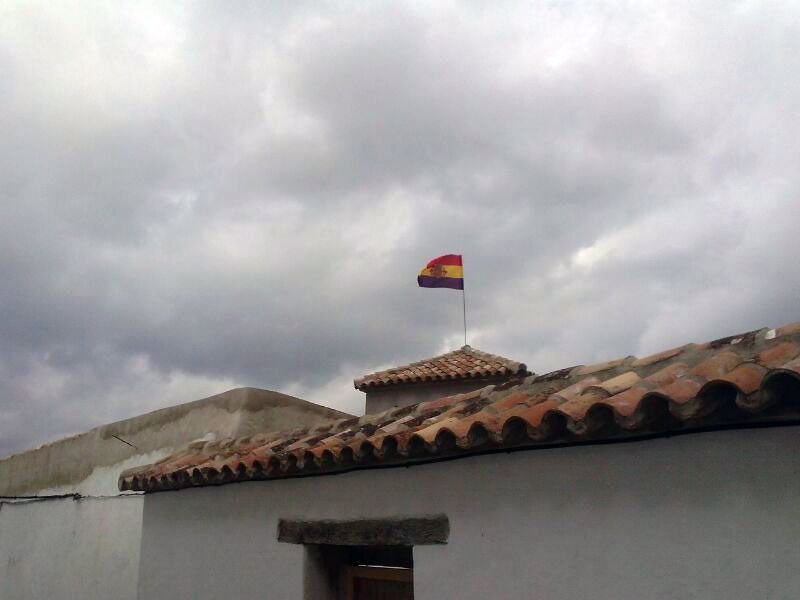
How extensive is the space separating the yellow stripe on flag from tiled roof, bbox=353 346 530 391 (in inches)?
68.8

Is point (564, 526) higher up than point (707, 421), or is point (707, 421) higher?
point (707, 421)

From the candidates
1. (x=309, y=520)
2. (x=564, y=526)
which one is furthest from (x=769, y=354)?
(x=309, y=520)

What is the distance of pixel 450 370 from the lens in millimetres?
13508

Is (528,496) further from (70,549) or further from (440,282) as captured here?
(440,282)

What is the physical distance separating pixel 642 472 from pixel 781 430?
2.32ft

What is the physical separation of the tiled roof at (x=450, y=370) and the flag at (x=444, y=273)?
1581 millimetres

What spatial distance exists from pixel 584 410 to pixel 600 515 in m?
0.60

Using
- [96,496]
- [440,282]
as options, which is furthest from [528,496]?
[440,282]

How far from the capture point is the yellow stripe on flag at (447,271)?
1510 centimetres

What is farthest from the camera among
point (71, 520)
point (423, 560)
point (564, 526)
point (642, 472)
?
point (71, 520)

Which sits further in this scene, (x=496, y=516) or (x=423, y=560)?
(x=423, y=560)

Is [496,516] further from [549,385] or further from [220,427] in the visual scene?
[220,427]

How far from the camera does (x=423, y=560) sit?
4305 mm

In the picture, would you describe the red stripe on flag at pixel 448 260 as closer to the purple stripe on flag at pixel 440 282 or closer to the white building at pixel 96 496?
the purple stripe on flag at pixel 440 282
